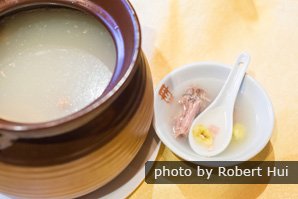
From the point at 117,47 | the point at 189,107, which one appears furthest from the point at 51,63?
the point at 189,107

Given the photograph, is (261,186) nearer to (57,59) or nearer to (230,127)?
(230,127)

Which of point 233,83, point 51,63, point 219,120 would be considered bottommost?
Result: point 219,120

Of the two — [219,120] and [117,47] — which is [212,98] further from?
[117,47]

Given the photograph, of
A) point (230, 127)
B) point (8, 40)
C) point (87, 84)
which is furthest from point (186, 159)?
point (8, 40)

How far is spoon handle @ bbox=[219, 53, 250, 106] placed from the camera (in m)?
1.10

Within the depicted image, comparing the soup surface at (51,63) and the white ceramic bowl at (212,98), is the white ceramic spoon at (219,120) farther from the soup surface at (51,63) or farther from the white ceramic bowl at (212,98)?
the soup surface at (51,63)

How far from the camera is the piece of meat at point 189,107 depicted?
3.46 feet

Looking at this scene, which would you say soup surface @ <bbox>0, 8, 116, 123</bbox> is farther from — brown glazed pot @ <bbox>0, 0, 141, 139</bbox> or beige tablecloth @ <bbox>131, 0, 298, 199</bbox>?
beige tablecloth @ <bbox>131, 0, 298, 199</bbox>

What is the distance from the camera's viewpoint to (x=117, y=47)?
0.82m

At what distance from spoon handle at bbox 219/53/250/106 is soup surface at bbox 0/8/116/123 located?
0.40 m

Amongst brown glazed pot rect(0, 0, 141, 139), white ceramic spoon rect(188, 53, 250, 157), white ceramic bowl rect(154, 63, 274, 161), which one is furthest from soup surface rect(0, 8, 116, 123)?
white ceramic spoon rect(188, 53, 250, 157)

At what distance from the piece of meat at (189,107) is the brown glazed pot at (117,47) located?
13.8 inches

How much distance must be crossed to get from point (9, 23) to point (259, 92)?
0.73 meters

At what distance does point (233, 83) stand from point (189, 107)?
0.16 m
